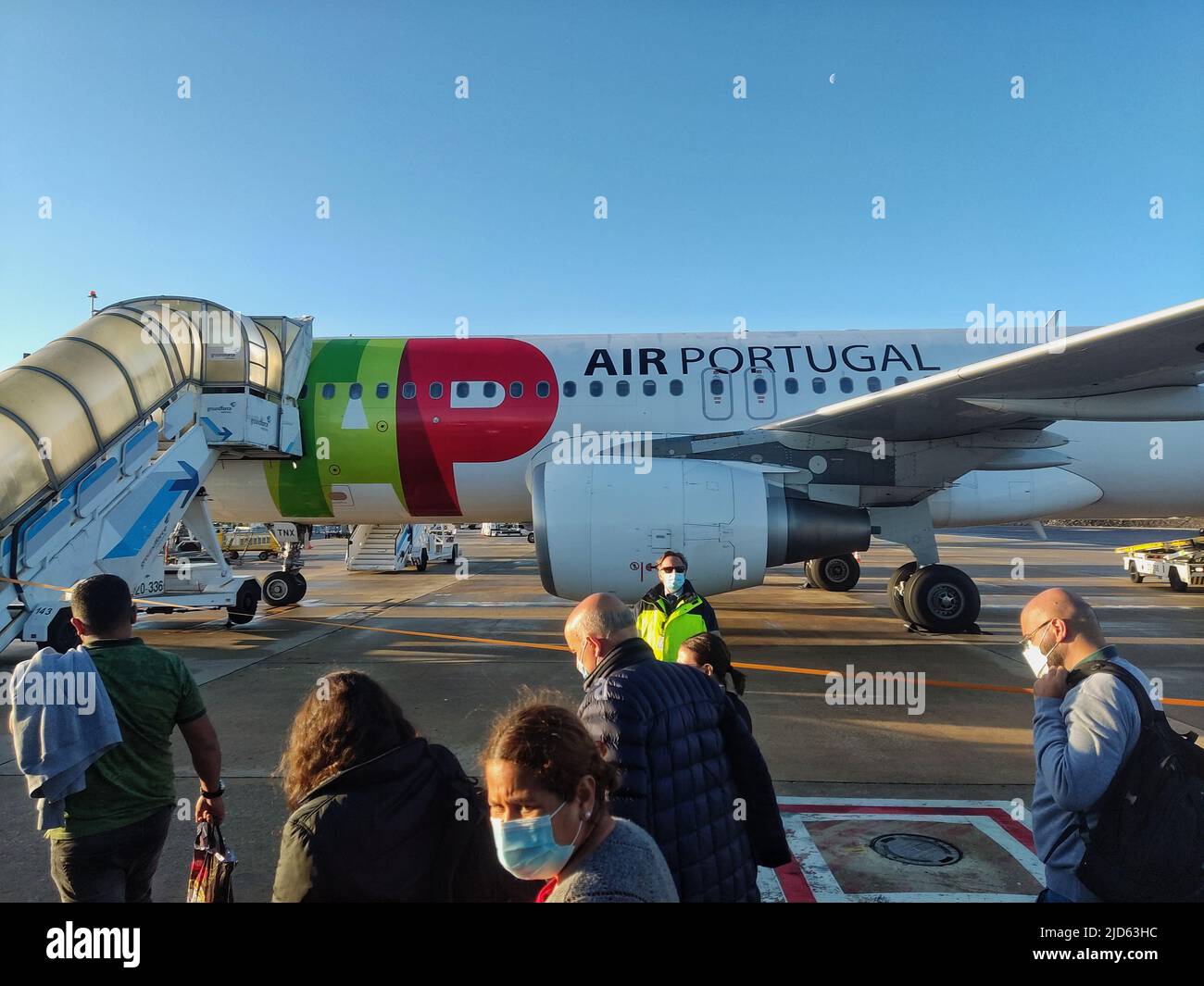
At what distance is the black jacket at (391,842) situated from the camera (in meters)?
1.66

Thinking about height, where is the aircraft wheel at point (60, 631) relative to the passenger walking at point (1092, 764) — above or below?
below

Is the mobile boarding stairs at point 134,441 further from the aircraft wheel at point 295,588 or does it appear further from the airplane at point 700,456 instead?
the aircraft wheel at point 295,588

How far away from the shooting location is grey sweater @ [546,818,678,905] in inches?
53.5

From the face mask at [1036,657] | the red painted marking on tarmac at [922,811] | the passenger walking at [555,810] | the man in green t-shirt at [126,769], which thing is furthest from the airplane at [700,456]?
the passenger walking at [555,810]

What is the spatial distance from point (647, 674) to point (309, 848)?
102 centimetres

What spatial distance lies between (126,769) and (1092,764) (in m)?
3.28

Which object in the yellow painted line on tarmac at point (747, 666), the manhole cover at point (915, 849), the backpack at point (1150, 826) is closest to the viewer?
the backpack at point (1150, 826)

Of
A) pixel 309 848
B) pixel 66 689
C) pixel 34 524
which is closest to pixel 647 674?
pixel 309 848

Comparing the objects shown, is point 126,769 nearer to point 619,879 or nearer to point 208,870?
point 208,870

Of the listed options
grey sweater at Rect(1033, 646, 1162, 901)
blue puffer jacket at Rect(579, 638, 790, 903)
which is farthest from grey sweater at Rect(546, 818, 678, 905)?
grey sweater at Rect(1033, 646, 1162, 901)

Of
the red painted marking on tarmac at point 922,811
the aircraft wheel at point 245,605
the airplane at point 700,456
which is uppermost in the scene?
the airplane at point 700,456

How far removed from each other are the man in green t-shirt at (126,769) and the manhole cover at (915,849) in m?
3.28

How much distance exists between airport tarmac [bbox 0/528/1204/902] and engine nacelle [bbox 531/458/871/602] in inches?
47.6
